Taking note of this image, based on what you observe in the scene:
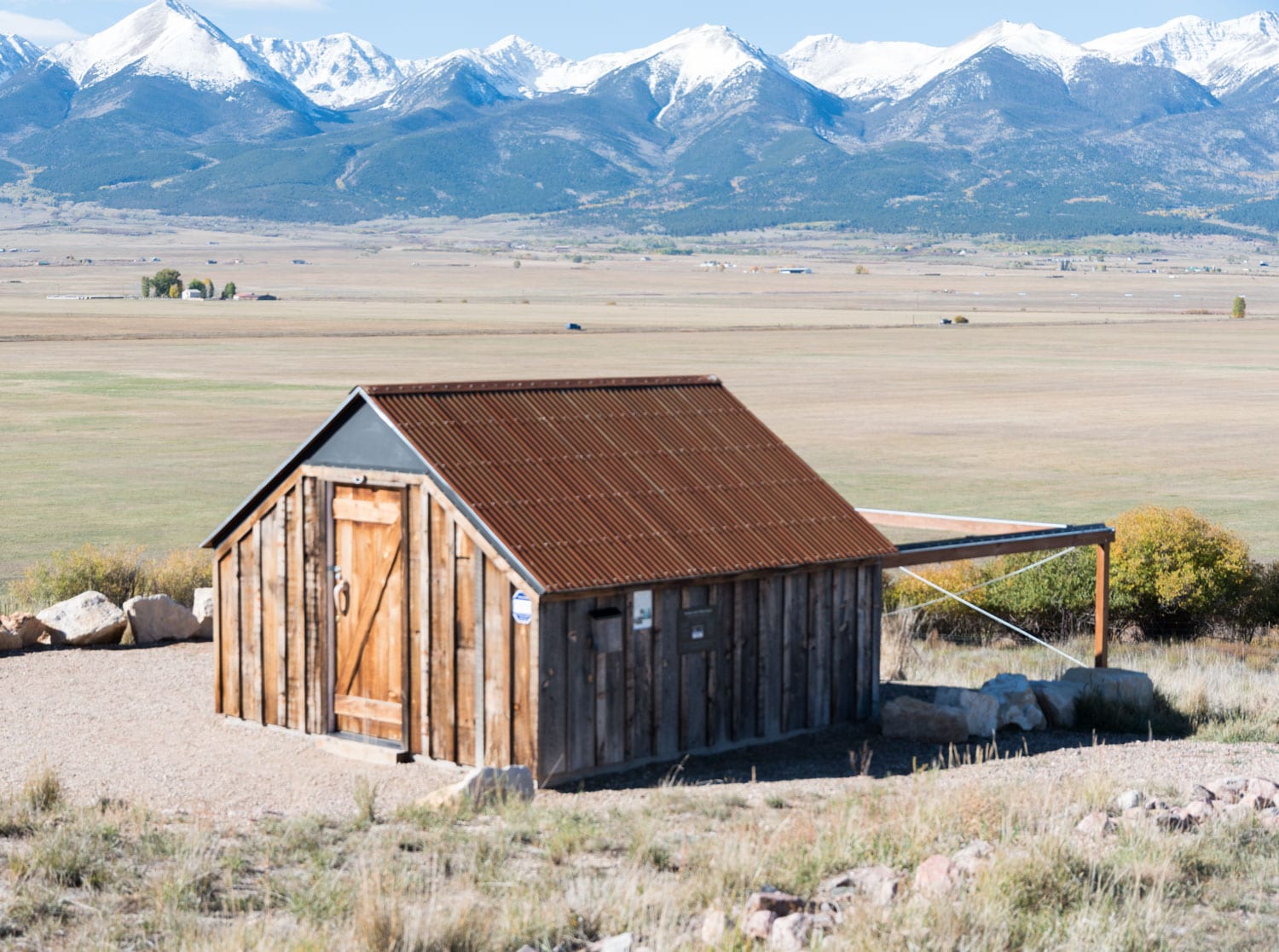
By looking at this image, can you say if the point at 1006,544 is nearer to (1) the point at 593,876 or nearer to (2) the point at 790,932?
(1) the point at 593,876

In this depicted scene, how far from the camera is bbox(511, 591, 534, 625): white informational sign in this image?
13.7 metres

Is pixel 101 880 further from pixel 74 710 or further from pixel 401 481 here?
pixel 74 710

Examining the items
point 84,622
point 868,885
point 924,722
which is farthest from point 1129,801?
point 84,622

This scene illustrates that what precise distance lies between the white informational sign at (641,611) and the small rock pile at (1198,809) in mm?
4120

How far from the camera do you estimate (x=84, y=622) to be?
19.4 metres

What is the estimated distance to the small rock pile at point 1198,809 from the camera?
35.7ft

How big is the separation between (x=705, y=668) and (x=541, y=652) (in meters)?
1.82

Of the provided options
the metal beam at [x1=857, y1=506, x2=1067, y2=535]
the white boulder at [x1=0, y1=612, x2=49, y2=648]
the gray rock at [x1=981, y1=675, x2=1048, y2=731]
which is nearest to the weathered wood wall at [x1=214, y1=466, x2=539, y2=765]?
the white boulder at [x1=0, y1=612, x2=49, y2=648]

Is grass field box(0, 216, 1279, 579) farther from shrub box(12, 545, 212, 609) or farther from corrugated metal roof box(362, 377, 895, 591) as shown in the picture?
corrugated metal roof box(362, 377, 895, 591)

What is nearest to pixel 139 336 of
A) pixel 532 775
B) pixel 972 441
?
pixel 972 441

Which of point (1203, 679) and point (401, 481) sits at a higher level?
point (401, 481)

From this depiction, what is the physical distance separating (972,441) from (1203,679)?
2921 centimetres

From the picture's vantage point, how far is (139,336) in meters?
89.8

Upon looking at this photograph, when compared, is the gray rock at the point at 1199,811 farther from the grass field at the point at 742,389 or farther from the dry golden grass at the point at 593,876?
the grass field at the point at 742,389
